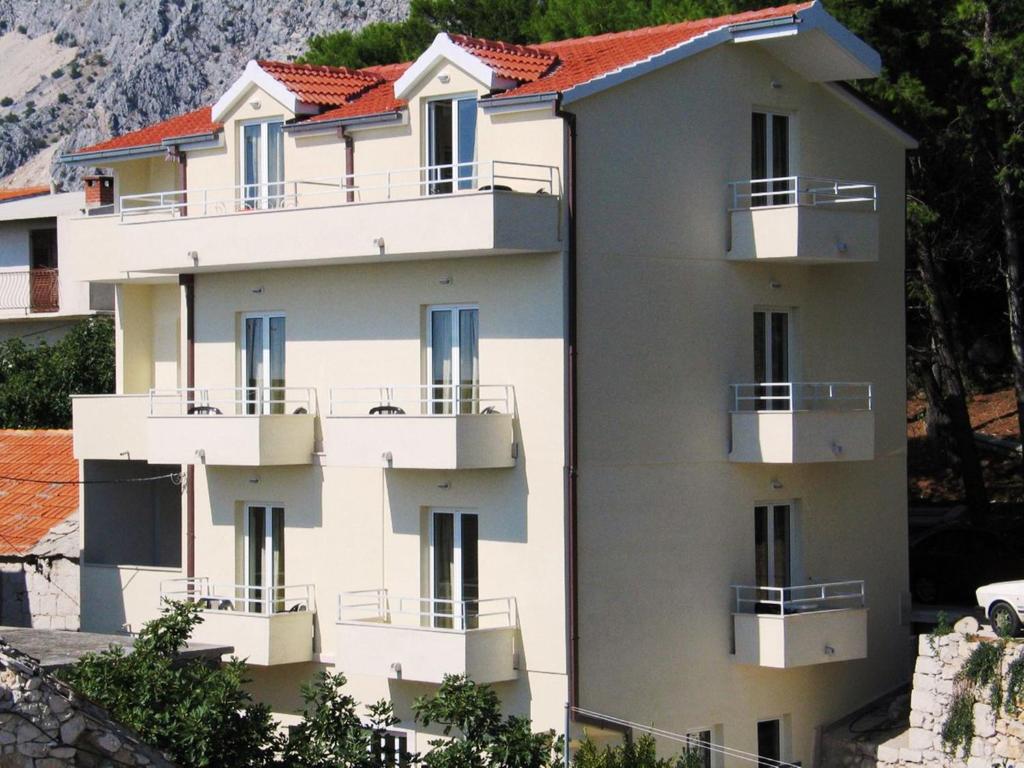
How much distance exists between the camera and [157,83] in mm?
106312

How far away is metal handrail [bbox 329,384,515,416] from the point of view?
26.9 meters

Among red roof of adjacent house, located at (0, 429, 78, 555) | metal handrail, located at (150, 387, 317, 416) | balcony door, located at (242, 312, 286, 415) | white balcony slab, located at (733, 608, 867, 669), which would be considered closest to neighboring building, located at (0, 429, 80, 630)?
red roof of adjacent house, located at (0, 429, 78, 555)

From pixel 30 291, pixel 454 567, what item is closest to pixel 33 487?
pixel 30 291

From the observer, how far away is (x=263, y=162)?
30.2 m

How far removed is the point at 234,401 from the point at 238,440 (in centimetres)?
137

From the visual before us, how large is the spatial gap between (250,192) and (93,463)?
6.33 m

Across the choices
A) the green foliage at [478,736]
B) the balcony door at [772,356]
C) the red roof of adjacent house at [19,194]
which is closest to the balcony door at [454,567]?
the green foliage at [478,736]

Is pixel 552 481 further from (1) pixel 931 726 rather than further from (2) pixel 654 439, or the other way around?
(1) pixel 931 726

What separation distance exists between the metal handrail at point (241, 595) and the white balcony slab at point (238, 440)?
2055 millimetres

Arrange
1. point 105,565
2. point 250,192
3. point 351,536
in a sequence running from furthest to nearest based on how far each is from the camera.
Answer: point 105,565 < point 250,192 < point 351,536

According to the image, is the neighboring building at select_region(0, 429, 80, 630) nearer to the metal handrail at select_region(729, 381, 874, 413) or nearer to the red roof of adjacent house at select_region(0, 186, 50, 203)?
the metal handrail at select_region(729, 381, 874, 413)

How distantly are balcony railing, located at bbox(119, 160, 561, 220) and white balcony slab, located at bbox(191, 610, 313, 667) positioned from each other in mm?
6499

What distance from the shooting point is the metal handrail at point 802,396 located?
28.7 m

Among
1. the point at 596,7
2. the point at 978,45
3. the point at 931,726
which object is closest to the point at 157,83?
the point at 596,7
